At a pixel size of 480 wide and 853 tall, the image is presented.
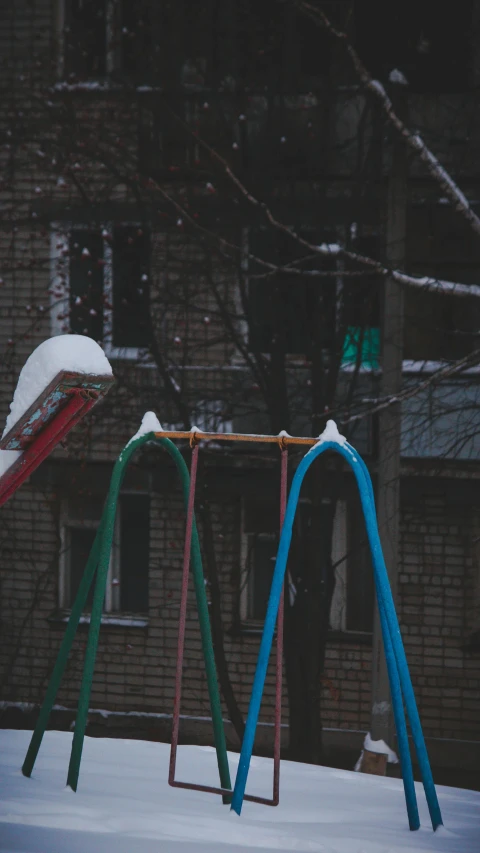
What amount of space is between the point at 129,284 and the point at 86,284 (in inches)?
19.2

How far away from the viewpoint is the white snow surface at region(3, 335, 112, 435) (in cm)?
263

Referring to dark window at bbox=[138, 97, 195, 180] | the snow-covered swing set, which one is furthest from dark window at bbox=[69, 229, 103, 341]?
the snow-covered swing set

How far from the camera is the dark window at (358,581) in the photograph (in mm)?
9070

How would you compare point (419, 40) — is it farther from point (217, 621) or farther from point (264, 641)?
point (264, 641)

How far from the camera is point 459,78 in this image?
323 inches

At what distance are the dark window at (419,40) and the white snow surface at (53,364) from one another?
568 cm

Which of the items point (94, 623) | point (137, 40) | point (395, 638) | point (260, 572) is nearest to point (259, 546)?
point (260, 572)

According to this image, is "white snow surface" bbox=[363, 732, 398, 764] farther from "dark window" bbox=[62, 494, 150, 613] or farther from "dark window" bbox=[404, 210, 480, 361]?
"dark window" bbox=[62, 494, 150, 613]

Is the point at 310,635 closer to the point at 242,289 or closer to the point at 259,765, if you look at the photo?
the point at 242,289

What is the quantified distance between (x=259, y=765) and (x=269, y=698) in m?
5.20

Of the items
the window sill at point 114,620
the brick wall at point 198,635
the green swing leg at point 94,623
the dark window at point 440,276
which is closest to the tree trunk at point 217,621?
the brick wall at point 198,635

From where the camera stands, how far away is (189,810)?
3150 mm

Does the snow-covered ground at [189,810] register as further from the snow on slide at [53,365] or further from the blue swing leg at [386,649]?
the snow on slide at [53,365]

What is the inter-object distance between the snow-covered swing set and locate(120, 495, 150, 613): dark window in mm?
5937
